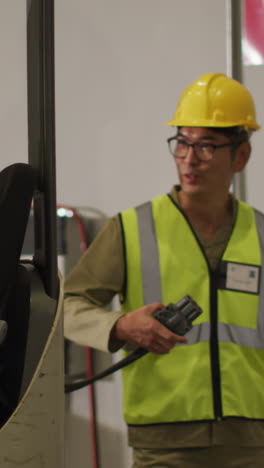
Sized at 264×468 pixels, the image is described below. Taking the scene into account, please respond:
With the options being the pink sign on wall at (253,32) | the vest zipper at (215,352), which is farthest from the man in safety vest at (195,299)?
the pink sign on wall at (253,32)

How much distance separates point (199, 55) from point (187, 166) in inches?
30.2

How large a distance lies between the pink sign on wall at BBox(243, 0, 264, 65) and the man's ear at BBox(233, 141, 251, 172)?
0.55m

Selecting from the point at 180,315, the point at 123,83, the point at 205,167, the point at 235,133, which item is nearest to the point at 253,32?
the point at 123,83

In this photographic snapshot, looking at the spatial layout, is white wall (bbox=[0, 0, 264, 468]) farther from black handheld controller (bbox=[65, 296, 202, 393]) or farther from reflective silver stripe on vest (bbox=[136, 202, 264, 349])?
black handheld controller (bbox=[65, 296, 202, 393])

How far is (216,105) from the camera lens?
1.80 metres

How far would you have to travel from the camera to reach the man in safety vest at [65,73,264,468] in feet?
4.92

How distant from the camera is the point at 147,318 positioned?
142 centimetres

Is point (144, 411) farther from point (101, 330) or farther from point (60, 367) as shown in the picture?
point (60, 367)

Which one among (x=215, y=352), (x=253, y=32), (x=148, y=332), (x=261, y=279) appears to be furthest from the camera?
(x=253, y=32)

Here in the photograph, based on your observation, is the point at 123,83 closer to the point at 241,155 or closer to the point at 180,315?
the point at 241,155

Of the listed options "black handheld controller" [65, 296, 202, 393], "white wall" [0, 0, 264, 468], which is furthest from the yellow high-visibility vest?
"white wall" [0, 0, 264, 468]

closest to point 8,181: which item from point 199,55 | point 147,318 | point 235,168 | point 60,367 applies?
point 60,367

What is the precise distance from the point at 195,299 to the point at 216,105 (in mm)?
615

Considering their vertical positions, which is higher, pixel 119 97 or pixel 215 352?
pixel 119 97
